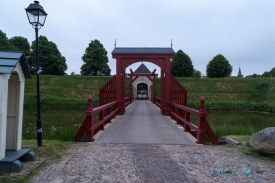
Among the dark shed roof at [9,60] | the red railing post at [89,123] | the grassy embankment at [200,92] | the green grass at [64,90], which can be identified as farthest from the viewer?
the green grass at [64,90]

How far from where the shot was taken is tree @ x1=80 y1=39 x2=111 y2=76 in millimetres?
47344

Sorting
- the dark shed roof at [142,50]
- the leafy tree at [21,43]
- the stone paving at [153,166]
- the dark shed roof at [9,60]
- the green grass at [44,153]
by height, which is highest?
the leafy tree at [21,43]

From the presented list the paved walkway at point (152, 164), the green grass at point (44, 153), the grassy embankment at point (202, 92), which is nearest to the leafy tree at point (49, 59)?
the grassy embankment at point (202, 92)

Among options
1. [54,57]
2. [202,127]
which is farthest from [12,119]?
[54,57]

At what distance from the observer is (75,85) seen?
37.5 metres

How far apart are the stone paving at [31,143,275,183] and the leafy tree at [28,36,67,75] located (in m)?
40.9

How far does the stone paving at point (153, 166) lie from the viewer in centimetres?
366

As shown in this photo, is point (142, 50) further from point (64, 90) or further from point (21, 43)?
point (21, 43)

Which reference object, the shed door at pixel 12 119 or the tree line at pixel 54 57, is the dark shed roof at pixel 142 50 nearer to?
the shed door at pixel 12 119

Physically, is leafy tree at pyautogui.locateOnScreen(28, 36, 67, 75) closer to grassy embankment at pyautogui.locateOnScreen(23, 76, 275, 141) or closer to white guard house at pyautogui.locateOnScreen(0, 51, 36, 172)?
grassy embankment at pyautogui.locateOnScreen(23, 76, 275, 141)

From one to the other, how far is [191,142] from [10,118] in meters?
3.97

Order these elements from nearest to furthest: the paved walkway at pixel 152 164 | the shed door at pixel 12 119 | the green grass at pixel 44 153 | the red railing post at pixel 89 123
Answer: the green grass at pixel 44 153 < the paved walkway at pixel 152 164 < the shed door at pixel 12 119 < the red railing post at pixel 89 123

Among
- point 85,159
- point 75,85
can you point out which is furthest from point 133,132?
point 75,85

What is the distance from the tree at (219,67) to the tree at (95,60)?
1904cm
